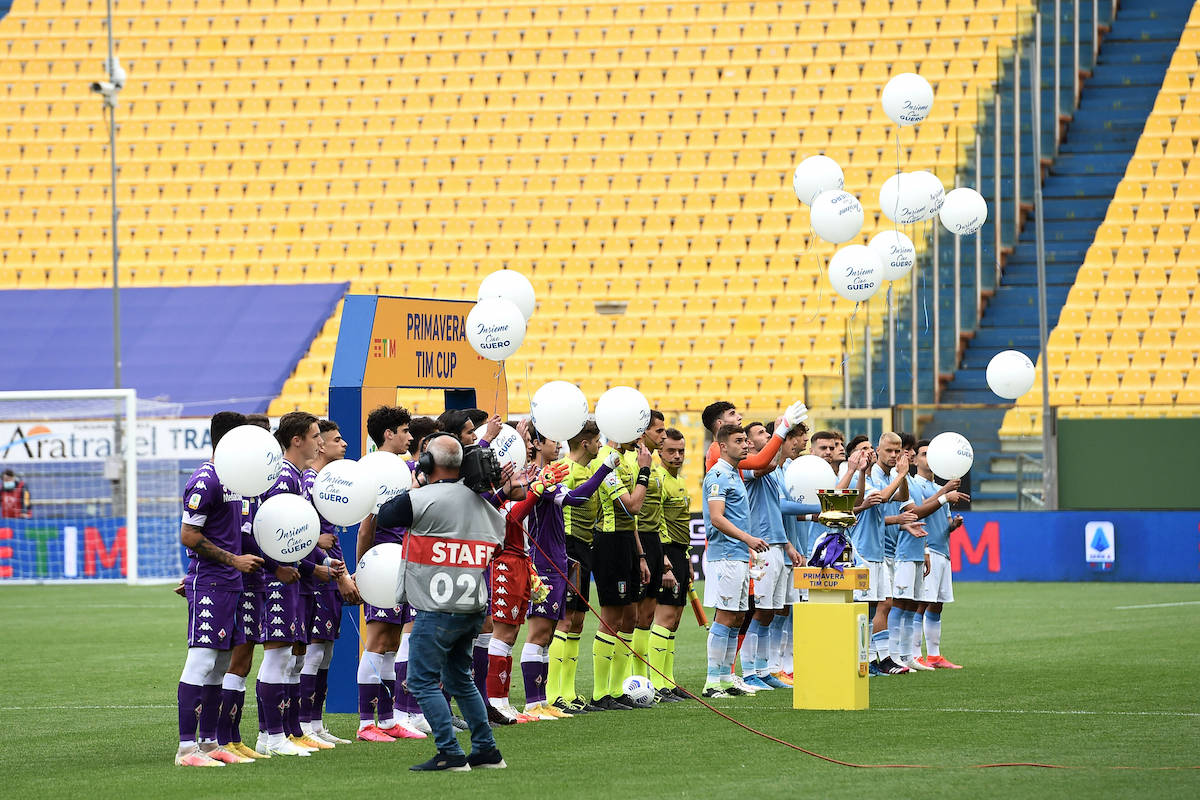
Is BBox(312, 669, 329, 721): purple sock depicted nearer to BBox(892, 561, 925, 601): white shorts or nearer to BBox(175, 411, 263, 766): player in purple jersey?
BBox(175, 411, 263, 766): player in purple jersey

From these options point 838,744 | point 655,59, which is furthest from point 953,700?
point 655,59

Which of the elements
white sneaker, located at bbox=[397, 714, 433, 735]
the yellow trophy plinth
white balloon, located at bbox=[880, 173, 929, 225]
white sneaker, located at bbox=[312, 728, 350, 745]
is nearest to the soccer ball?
the yellow trophy plinth

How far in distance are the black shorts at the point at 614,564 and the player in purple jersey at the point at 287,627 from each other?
2.33 metres

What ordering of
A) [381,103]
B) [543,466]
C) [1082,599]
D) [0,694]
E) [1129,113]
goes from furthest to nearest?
[381,103], [1129,113], [1082,599], [0,694], [543,466]

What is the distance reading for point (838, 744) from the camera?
Result: 31.5 feet

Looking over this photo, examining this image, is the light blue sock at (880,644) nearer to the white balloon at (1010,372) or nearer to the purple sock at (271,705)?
the white balloon at (1010,372)

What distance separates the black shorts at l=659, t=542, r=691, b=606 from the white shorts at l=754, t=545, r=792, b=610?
24.3 inches

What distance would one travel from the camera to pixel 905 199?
46.3ft

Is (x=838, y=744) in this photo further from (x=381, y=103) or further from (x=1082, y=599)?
(x=381, y=103)

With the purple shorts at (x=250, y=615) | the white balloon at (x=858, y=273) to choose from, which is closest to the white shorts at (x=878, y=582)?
the white balloon at (x=858, y=273)

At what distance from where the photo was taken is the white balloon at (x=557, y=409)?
10.7 m

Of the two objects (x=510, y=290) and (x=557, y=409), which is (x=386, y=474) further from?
(x=510, y=290)

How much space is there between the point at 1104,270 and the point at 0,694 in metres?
20.9

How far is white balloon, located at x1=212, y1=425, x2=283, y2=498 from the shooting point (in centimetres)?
890
